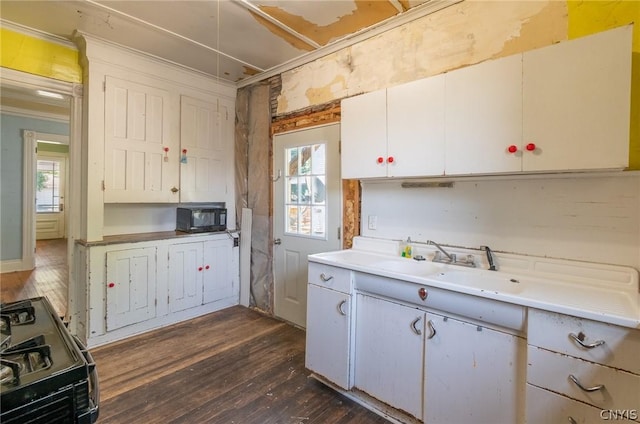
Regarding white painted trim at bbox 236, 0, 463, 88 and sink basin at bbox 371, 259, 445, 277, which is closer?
sink basin at bbox 371, 259, 445, 277

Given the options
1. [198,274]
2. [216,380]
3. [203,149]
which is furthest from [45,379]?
[203,149]

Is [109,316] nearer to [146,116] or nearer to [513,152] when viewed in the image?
[146,116]

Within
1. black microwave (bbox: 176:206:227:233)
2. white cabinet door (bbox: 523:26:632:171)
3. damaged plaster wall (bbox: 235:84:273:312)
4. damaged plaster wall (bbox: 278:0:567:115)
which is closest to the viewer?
white cabinet door (bbox: 523:26:632:171)

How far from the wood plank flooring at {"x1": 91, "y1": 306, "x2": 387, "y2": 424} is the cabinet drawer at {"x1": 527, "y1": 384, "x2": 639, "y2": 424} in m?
0.90

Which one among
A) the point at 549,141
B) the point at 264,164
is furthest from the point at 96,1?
the point at 549,141

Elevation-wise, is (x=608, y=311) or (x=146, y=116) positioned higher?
(x=146, y=116)

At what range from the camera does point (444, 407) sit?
1609 millimetres

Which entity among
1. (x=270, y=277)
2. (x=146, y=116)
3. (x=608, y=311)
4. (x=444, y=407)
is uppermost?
(x=146, y=116)

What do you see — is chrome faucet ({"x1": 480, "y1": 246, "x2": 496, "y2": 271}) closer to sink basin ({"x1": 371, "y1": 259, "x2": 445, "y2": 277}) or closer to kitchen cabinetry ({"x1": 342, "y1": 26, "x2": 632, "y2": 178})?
sink basin ({"x1": 371, "y1": 259, "x2": 445, "y2": 277})

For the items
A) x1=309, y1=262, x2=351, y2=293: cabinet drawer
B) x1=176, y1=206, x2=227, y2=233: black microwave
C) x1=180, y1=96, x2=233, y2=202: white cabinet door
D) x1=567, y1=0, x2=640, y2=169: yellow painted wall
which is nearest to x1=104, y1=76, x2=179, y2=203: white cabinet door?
x1=180, y1=96, x2=233, y2=202: white cabinet door

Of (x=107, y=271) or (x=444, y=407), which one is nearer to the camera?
(x=444, y=407)

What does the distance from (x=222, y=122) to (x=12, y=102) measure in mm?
3756

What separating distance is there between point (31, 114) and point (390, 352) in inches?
266

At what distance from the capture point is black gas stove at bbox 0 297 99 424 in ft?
2.47
